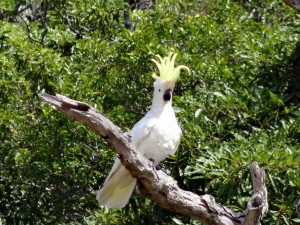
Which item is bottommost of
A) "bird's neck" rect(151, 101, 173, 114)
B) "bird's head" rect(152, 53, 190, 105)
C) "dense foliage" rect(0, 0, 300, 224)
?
"dense foliage" rect(0, 0, 300, 224)

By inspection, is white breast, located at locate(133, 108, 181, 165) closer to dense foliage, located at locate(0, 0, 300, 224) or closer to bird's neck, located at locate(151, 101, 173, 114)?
bird's neck, located at locate(151, 101, 173, 114)

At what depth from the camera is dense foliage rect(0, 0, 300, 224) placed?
508 centimetres

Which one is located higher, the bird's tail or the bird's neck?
the bird's neck

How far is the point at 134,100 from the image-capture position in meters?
5.70

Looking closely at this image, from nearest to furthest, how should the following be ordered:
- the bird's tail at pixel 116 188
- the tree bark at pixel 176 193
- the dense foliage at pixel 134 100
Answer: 1. the tree bark at pixel 176 193
2. the bird's tail at pixel 116 188
3. the dense foliage at pixel 134 100

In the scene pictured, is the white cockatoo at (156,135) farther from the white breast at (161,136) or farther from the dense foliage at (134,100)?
the dense foliage at (134,100)

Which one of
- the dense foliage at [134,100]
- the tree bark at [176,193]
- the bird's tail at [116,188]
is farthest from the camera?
the dense foliage at [134,100]

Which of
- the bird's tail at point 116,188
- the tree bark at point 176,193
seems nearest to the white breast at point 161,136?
the bird's tail at point 116,188

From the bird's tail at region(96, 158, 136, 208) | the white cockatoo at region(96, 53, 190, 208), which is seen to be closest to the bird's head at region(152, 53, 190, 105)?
the white cockatoo at region(96, 53, 190, 208)

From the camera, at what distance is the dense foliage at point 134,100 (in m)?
5.08

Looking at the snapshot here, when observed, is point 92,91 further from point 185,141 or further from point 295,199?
point 295,199

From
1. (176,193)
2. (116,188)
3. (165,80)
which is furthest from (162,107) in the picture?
(176,193)

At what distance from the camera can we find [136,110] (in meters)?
5.76

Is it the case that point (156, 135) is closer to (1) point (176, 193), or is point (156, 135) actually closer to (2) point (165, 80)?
(2) point (165, 80)
